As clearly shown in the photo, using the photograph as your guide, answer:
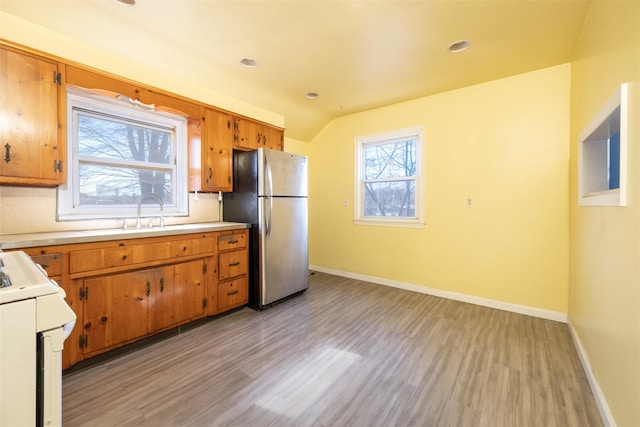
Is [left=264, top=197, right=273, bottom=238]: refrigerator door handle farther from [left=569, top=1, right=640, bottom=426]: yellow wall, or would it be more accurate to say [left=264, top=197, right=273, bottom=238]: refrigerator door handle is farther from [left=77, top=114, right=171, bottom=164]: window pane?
[left=569, top=1, right=640, bottom=426]: yellow wall

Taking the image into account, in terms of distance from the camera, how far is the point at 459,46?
2441mm

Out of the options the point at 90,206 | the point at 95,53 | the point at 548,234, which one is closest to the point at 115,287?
the point at 90,206

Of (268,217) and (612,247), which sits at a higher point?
(268,217)

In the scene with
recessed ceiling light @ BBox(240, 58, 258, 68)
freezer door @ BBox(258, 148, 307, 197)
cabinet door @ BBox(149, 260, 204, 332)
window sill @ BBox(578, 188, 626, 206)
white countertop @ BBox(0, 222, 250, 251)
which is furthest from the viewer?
freezer door @ BBox(258, 148, 307, 197)

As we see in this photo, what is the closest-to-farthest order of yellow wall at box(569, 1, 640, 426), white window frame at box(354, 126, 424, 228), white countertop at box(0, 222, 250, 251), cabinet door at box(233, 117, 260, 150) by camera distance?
1. yellow wall at box(569, 1, 640, 426)
2. white countertop at box(0, 222, 250, 251)
3. cabinet door at box(233, 117, 260, 150)
4. white window frame at box(354, 126, 424, 228)

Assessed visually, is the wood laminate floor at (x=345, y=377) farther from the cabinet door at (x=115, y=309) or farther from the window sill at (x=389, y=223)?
the window sill at (x=389, y=223)

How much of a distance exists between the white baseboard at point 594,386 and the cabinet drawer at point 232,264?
2.95 meters

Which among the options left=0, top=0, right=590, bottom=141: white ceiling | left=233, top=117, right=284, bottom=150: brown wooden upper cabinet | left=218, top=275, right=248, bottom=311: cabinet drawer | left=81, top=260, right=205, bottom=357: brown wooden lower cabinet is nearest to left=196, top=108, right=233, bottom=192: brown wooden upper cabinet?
left=233, top=117, right=284, bottom=150: brown wooden upper cabinet

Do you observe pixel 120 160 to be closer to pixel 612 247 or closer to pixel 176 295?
pixel 176 295

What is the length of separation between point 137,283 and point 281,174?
5.88 ft

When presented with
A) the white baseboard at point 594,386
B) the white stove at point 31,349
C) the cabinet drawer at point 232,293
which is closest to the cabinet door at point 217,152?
the cabinet drawer at point 232,293

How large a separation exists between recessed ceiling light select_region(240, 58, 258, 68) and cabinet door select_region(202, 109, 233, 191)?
0.66 meters

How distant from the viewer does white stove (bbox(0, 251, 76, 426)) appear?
0.81 m

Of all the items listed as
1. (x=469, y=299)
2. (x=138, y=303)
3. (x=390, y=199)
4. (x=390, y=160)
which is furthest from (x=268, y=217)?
(x=469, y=299)
